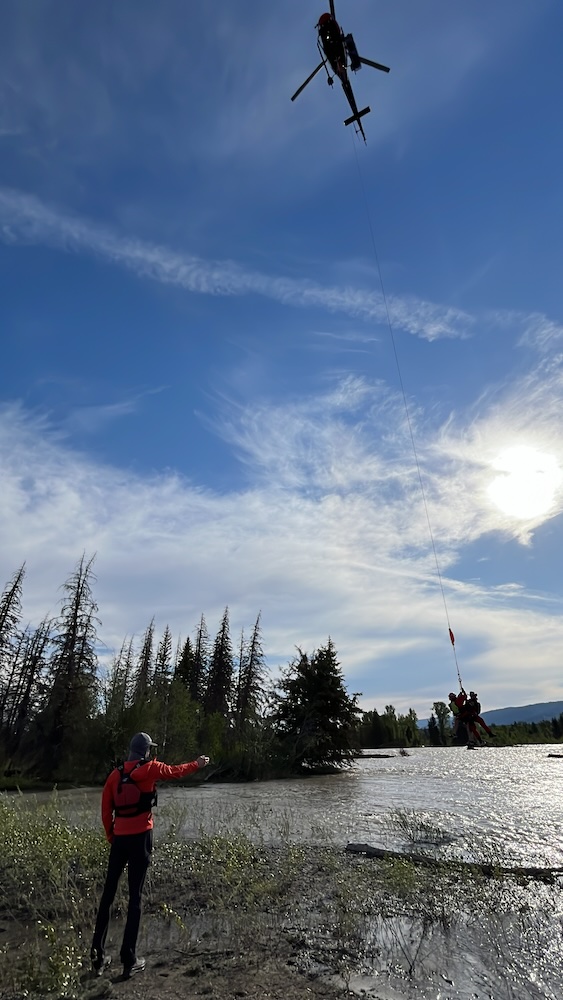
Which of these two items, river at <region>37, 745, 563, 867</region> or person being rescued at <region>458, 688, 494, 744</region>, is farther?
person being rescued at <region>458, 688, 494, 744</region>

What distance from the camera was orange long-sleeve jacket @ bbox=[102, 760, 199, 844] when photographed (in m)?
6.19

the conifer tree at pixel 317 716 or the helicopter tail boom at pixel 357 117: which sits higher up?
the helicopter tail boom at pixel 357 117

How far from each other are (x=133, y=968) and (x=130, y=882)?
2.40 ft

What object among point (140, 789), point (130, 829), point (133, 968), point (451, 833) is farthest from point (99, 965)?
point (451, 833)

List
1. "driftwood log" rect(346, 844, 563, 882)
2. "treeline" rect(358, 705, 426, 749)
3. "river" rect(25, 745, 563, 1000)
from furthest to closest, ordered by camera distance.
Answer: "treeline" rect(358, 705, 426, 749), "driftwood log" rect(346, 844, 563, 882), "river" rect(25, 745, 563, 1000)

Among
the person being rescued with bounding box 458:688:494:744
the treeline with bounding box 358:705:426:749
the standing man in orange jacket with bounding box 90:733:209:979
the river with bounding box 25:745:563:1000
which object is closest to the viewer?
the river with bounding box 25:745:563:1000

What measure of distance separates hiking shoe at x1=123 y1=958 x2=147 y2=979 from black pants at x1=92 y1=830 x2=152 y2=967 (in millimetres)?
72

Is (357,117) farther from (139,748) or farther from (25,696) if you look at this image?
(25,696)

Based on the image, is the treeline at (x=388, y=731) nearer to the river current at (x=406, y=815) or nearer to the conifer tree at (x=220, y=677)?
the conifer tree at (x=220, y=677)

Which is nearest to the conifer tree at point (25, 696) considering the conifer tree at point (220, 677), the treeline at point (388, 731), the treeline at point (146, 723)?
the treeline at point (146, 723)

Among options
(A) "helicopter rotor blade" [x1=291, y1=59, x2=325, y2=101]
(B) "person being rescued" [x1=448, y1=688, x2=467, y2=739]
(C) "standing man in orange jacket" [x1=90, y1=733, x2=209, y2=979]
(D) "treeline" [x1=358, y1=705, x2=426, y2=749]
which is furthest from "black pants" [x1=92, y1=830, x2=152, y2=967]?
(D) "treeline" [x1=358, y1=705, x2=426, y2=749]

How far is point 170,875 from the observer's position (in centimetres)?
901

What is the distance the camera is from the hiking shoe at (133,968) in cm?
561

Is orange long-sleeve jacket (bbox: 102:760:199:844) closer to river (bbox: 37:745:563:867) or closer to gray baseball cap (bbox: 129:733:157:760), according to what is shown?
gray baseball cap (bbox: 129:733:157:760)
